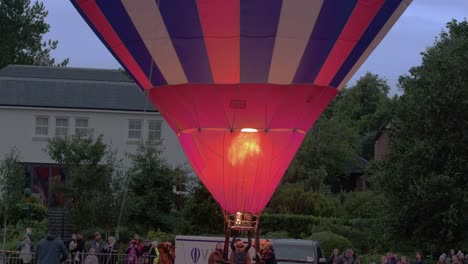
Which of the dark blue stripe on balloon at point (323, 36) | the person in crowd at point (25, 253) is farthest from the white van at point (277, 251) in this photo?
the dark blue stripe on balloon at point (323, 36)

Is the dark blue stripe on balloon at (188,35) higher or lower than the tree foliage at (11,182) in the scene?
higher

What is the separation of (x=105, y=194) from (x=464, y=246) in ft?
33.8

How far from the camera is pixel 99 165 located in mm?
31250

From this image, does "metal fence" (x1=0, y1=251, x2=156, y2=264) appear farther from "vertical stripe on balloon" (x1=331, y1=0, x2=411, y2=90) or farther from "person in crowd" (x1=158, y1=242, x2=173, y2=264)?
"vertical stripe on balloon" (x1=331, y1=0, x2=411, y2=90)

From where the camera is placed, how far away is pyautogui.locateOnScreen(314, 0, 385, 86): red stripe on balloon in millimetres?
14484

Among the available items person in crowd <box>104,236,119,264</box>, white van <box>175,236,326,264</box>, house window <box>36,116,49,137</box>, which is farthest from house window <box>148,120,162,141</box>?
white van <box>175,236,326,264</box>

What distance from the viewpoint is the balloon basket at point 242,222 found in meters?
14.1

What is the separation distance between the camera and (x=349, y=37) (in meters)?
14.6

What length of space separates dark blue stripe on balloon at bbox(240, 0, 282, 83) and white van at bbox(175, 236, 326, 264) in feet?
19.6

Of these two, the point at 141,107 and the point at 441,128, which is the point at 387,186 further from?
the point at 141,107

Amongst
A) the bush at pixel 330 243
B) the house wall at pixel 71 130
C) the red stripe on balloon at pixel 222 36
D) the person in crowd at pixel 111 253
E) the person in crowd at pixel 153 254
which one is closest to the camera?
the red stripe on balloon at pixel 222 36

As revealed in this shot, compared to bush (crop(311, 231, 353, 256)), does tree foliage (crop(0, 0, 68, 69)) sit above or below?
above

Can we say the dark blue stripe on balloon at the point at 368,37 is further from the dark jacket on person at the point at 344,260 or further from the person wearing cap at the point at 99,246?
the person wearing cap at the point at 99,246

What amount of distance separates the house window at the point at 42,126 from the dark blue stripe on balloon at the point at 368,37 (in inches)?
1078
